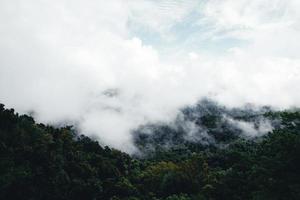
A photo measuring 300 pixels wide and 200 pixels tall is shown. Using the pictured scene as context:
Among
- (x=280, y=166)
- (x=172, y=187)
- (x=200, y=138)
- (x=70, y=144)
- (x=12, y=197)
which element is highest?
(x=200, y=138)

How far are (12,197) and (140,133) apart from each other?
96776 mm

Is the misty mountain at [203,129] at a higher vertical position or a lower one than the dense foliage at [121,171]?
higher

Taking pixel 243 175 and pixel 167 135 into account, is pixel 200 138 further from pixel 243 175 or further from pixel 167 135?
pixel 243 175

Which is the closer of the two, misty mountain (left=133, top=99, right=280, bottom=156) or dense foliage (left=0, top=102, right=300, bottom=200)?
dense foliage (left=0, top=102, right=300, bottom=200)

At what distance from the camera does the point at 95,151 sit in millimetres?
62906

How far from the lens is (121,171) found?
59938 mm

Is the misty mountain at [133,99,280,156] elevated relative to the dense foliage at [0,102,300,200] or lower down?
elevated

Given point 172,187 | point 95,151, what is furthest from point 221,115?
point 172,187

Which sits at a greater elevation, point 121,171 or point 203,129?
point 203,129

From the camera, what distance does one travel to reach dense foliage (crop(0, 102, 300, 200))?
23.0m

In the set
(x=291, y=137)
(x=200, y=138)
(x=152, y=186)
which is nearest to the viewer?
(x=291, y=137)

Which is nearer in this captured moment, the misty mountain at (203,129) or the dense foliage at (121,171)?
the dense foliage at (121,171)

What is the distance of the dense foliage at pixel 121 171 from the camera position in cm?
2297

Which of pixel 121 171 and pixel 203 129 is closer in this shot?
pixel 121 171
